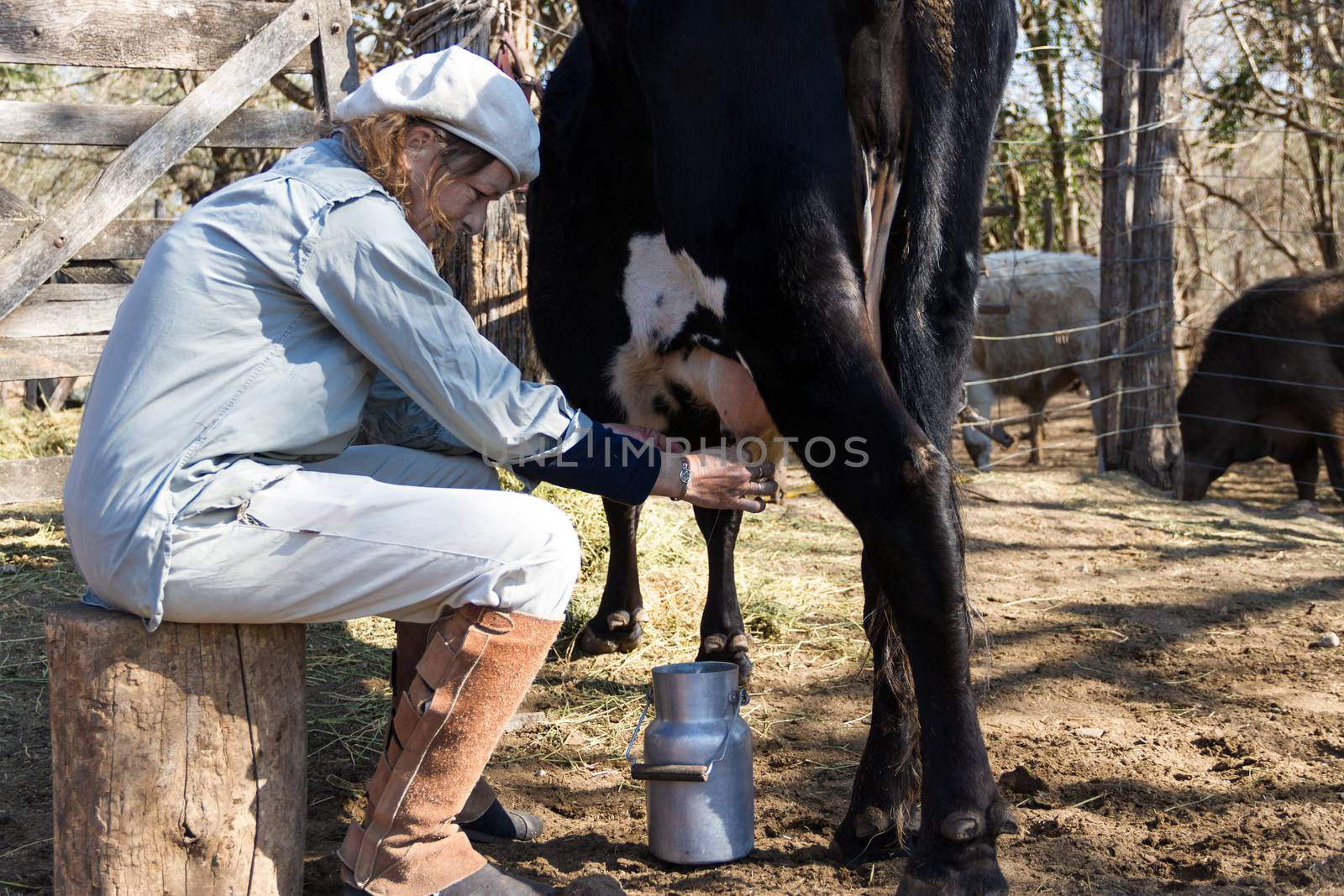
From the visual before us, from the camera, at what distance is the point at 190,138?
17.6 feet

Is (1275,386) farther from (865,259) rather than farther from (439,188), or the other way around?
(439,188)

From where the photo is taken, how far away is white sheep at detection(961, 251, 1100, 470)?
32.4 ft

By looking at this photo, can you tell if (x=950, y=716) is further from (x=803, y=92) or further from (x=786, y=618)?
(x=786, y=618)

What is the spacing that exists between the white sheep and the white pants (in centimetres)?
818

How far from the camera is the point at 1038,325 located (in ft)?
32.8

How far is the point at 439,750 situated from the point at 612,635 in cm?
185

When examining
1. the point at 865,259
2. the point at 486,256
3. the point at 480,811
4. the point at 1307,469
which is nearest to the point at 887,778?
the point at 480,811

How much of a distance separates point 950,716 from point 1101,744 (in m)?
1.12

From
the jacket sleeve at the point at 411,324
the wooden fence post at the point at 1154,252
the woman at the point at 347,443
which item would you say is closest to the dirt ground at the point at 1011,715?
the woman at the point at 347,443

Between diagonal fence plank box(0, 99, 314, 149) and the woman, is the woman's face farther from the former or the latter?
diagonal fence plank box(0, 99, 314, 149)

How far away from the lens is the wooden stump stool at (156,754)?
2008 millimetres

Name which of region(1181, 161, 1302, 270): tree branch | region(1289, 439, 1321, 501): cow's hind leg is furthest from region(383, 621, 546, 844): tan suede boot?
region(1181, 161, 1302, 270): tree branch

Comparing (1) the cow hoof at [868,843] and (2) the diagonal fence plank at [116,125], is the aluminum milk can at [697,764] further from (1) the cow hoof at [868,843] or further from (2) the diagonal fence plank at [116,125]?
(2) the diagonal fence plank at [116,125]

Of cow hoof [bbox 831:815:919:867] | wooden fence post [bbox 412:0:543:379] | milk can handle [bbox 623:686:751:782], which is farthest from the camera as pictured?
wooden fence post [bbox 412:0:543:379]
